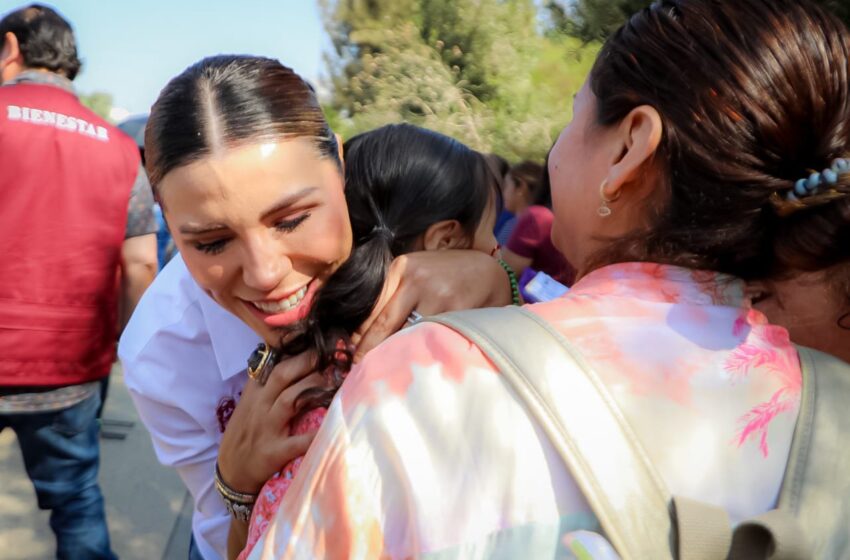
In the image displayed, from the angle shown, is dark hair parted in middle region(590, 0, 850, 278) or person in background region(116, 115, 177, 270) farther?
person in background region(116, 115, 177, 270)

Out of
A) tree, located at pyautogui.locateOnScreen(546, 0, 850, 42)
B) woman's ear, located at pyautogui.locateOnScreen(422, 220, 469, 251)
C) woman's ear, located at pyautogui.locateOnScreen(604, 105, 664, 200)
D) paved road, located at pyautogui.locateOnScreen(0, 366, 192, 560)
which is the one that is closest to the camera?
woman's ear, located at pyautogui.locateOnScreen(604, 105, 664, 200)

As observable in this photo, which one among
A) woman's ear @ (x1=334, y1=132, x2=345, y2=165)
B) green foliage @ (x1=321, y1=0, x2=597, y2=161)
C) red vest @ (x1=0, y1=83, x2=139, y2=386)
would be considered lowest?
green foliage @ (x1=321, y1=0, x2=597, y2=161)

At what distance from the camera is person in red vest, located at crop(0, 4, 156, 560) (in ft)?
7.75

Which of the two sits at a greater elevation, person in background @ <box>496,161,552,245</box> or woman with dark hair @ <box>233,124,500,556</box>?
woman with dark hair @ <box>233,124,500,556</box>

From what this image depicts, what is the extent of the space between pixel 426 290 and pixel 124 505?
297 cm

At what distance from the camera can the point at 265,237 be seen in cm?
124

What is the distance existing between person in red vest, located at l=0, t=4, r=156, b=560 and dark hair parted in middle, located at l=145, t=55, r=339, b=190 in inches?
51.5

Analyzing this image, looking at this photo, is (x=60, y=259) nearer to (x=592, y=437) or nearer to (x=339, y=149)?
(x=339, y=149)

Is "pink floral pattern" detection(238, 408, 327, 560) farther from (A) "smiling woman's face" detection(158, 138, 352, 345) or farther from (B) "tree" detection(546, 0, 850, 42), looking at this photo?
(B) "tree" detection(546, 0, 850, 42)

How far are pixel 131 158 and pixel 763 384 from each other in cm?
243

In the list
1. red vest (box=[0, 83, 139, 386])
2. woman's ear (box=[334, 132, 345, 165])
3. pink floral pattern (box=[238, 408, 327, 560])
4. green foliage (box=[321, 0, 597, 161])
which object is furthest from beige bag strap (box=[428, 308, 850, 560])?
green foliage (box=[321, 0, 597, 161])

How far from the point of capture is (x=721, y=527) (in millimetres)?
673

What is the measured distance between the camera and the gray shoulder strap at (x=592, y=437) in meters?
0.66

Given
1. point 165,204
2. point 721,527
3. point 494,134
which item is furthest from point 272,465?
point 494,134
